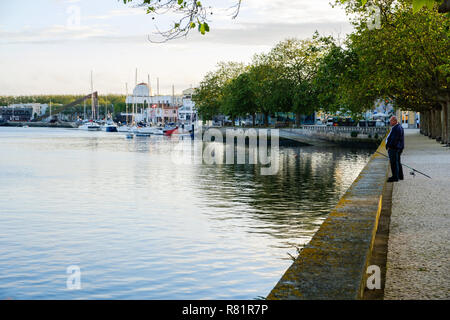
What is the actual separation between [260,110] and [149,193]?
8131 centimetres

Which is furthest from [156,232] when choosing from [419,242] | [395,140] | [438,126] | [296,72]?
[296,72]

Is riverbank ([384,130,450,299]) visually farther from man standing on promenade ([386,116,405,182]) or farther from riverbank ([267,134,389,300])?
man standing on promenade ([386,116,405,182])

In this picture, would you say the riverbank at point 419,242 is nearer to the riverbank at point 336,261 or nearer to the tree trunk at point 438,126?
the riverbank at point 336,261

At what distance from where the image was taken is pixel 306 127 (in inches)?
3506

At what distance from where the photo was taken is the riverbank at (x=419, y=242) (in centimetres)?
805

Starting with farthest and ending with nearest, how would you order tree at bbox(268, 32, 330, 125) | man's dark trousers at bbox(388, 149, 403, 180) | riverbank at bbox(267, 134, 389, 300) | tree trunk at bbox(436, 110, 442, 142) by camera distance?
tree at bbox(268, 32, 330, 125), tree trunk at bbox(436, 110, 442, 142), man's dark trousers at bbox(388, 149, 403, 180), riverbank at bbox(267, 134, 389, 300)

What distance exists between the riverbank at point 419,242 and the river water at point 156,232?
2779mm

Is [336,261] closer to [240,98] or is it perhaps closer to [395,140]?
[395,140]

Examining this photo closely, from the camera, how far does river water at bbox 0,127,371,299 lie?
13.1 metres

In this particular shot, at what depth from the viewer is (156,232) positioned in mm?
19344

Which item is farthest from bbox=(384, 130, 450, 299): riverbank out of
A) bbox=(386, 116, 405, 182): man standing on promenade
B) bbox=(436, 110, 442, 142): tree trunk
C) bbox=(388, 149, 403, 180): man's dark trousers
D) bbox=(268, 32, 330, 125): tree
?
bbox=(268, 32, 330, 125): tree

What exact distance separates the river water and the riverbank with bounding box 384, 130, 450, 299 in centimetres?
278

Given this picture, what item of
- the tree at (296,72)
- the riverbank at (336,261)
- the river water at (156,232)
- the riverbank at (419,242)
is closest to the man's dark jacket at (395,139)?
the riverbank at (419,242)
